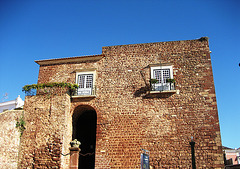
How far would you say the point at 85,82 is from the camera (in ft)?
58.9

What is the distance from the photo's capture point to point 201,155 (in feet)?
48.8

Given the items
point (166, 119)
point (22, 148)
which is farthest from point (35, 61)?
point (166, 119)

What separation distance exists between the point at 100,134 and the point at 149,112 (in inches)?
142

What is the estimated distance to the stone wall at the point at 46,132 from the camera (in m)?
15.3

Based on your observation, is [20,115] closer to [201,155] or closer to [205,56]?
[201,155]

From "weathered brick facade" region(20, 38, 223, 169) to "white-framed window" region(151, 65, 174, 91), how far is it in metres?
0.36

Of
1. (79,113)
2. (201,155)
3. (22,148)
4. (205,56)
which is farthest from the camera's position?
(79,113)

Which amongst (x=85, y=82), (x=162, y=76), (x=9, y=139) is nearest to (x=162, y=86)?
(x=162, y=76)

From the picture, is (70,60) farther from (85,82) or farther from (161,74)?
(161,74)

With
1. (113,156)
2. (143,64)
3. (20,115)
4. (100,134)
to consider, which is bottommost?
(113,156)

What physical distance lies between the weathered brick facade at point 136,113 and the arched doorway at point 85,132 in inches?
33.1

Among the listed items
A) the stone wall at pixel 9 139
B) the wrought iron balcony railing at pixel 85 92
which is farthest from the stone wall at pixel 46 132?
the wrought iron balcony railing at pixel 85 92

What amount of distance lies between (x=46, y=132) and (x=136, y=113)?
19.8ft

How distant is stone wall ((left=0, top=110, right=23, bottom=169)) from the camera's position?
1542cm
